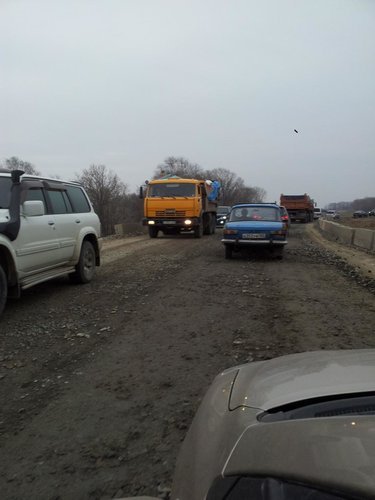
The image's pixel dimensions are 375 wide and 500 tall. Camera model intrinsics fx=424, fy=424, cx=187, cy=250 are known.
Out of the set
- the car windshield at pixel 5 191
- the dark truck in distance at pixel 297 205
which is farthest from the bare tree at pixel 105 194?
the car windshield at pixel 5 191

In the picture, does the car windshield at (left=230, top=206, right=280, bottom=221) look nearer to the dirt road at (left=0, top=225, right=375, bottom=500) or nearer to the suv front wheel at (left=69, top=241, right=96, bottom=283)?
the dirt road at (left=0, top=225, right=375, bottom=500)

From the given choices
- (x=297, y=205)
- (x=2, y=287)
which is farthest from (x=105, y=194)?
(x=2, y=287)

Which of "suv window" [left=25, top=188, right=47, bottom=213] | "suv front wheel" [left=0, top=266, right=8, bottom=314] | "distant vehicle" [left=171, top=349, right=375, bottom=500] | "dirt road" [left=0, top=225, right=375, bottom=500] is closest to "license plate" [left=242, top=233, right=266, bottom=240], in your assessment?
"dirt road" [left=0, top=225, right=375, bottom=500]

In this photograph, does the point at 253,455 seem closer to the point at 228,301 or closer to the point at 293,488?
the point at 293,488

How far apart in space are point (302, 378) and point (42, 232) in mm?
5745

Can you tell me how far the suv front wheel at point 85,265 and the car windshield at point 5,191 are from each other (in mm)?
2205

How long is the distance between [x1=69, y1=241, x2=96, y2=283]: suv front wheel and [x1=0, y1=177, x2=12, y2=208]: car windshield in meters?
2.20

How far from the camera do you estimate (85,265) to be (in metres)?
8.51

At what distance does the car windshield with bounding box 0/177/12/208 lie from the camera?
6186mm

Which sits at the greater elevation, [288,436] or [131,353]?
[288,436]

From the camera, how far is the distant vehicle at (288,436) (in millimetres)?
1181

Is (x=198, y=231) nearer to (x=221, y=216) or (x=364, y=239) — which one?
(x=364, y=239)

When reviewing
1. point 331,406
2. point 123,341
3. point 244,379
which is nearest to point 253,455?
point 331,406

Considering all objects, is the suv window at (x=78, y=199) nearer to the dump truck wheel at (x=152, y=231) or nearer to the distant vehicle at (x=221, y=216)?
the dump truck wheel at (x=152, y=231)
